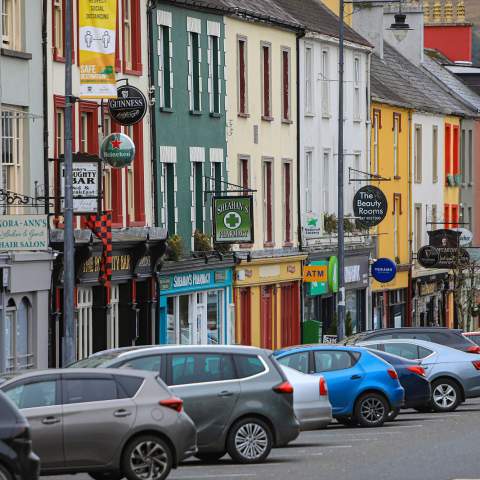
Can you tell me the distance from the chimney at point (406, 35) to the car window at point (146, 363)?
47413 mm

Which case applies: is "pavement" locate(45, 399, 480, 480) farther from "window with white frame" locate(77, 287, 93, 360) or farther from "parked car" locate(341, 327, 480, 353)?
"window with white frame" locate(77, 287, 93, 360)

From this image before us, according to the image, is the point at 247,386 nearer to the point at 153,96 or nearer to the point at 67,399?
the point at 67,399

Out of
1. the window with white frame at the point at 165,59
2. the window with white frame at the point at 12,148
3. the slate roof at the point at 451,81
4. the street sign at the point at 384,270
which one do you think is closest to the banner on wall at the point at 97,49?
the window with white frame at the point at 12,148

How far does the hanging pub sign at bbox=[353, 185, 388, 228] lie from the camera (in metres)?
53.1

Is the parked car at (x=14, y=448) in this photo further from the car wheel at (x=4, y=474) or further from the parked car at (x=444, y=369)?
the parked car at (x=444, y=369)

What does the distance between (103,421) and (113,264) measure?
58.6 ft

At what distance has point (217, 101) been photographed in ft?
147

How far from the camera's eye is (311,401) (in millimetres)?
26656

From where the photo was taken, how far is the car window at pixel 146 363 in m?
22.6

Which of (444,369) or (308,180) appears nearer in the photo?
(444,369)

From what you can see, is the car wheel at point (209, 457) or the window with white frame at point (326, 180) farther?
the window with white frame at point (326, 180)

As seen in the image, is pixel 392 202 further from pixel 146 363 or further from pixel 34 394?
pixel 34 394

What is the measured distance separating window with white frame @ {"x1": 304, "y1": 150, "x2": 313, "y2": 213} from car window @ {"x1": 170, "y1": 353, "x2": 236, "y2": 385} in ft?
93.6

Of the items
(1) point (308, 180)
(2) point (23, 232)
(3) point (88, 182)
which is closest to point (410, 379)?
(3) point (88, 182)
